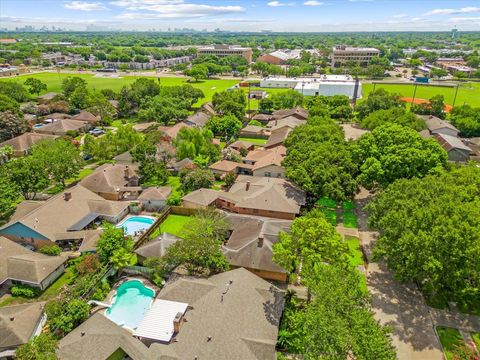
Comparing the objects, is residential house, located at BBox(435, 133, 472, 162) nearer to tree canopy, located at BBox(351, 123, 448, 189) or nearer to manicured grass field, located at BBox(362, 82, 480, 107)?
tree canopy, located at BBox(351, 123, 448, 189)

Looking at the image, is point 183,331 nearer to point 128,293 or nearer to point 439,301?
point 128,293

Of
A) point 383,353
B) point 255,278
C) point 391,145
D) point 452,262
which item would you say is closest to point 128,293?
point 255,278

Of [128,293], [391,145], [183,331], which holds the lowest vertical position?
[128,293]

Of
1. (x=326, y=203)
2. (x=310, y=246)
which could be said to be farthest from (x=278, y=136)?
(x=310, y=246)

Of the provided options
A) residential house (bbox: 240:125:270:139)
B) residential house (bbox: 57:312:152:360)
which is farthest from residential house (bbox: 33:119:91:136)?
residential house (bbox: 57:312:152:360)

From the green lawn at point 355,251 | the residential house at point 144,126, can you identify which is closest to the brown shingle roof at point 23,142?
the residential house at point 144,126

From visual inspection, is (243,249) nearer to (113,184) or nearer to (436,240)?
(436,240)
